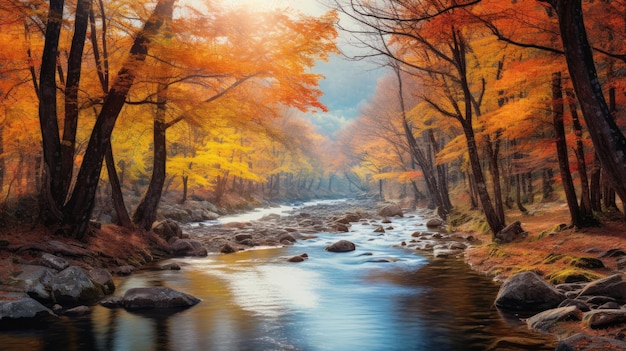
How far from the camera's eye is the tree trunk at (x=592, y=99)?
5.08 meters

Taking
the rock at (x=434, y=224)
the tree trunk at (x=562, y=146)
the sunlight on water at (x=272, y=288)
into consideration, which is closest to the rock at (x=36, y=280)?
the sunlight on water at (x=272, y=288)

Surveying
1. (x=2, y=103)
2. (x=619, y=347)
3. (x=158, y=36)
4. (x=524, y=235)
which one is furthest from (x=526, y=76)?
(x=2, y=103)

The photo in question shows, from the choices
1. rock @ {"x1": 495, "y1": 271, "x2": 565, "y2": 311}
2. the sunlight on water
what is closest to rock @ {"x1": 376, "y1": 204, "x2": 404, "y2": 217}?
the sunlight on water

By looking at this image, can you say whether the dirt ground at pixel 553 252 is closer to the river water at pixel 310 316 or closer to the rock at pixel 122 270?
the river water at pixel 310 316

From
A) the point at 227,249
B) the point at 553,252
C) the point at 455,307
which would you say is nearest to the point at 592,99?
the point at 455,307

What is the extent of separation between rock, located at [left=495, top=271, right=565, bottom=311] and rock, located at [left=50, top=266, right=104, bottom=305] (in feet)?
23.6

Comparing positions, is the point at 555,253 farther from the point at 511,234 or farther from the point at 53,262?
the point at 53,262

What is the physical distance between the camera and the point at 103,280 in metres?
9.32

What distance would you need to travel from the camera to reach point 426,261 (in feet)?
43.2

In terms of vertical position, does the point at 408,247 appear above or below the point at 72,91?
below

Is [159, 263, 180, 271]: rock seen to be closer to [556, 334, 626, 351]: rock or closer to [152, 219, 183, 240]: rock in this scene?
[152, 219, 183, 240]: rock

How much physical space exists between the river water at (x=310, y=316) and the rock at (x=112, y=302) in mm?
172

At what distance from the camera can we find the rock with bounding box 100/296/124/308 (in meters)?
8.13

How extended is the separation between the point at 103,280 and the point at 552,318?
7954mm
